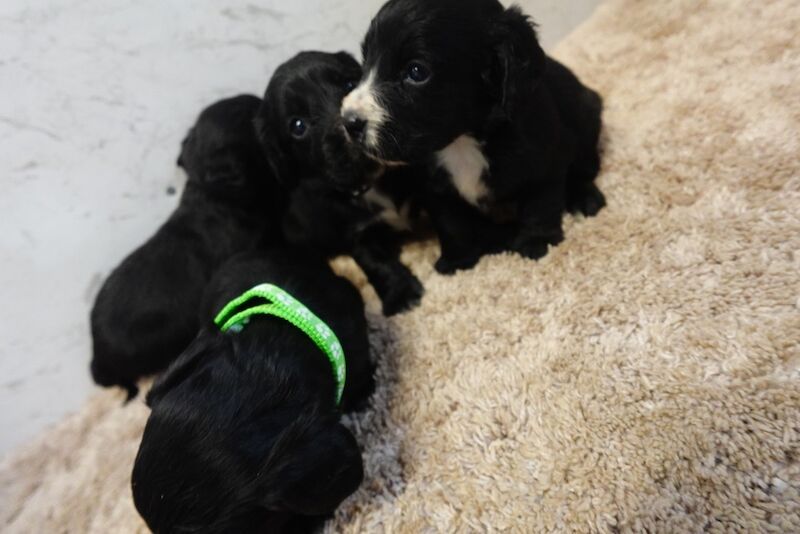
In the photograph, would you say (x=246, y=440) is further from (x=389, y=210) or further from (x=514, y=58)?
(x=514, y=58)

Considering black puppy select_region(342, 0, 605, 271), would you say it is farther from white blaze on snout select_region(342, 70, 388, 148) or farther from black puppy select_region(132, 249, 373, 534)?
black puppy select_region(132, 249, 373, 534)

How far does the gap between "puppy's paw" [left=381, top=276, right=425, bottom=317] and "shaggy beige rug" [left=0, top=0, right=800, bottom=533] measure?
0.18 ft

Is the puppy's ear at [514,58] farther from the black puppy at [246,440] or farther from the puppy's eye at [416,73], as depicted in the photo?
the black puppy at [246,440]

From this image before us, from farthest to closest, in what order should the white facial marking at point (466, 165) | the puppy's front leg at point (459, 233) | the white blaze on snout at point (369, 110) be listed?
the puppy's front leg at point (459, 233)
the white facial marking at point (466, 165)
the white blaze on snout at point (369, 110)

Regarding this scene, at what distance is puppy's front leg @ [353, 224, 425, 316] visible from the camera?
215 cm

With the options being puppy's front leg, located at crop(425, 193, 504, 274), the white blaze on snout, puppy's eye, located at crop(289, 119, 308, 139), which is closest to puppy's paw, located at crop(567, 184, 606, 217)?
puppy's front leg, located at crop(425, 193, 504, 274)

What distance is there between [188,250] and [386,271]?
84cm

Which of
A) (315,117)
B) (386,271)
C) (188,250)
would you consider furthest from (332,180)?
(188,250)

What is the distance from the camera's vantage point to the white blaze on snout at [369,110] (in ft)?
5.18

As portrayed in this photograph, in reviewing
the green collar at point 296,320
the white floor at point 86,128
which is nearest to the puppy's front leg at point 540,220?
the green collar at point 296,320

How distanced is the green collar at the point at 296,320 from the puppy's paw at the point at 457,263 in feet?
2.35

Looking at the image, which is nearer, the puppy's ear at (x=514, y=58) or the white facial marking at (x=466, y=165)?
the puppy's ear at (x=514, y=58)

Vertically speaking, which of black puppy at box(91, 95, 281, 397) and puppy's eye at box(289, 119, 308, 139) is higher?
puppy's eye at box(289, 119, 308, 139)

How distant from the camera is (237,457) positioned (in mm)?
1280
